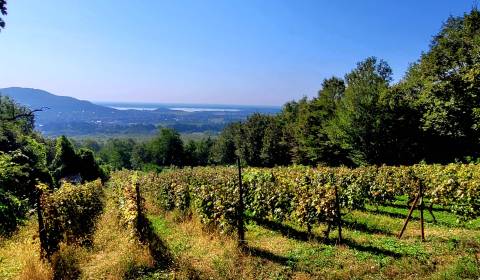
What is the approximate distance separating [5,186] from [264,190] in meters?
9.50

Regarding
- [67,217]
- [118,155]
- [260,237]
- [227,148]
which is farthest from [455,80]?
[118,155]

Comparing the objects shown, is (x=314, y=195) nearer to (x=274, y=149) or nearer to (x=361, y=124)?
(x=361, y=124)

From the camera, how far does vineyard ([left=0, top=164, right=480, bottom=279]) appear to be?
354 inches

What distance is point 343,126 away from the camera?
43719 millimetres

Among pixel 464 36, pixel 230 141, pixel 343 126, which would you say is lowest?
pixel 230 141

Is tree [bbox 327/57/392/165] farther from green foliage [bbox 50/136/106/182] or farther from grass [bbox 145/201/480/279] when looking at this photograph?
green foliage [bbox 50/136/106/182]

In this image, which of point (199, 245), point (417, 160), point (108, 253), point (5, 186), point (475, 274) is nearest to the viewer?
point (5, 186)

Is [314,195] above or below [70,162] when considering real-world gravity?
above

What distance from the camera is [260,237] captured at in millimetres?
12766

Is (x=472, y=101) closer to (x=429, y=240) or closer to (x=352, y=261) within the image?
(x=429, y=240)

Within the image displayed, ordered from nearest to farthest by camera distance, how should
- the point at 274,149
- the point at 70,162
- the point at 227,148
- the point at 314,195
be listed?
1. the point at 314,195
2. the point at 70,162
3. the point at 274,149
4. the point at 227,148

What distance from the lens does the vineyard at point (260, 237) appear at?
900 cm

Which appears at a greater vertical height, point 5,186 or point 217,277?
point 5,186

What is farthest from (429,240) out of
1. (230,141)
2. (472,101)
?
(230,141)
